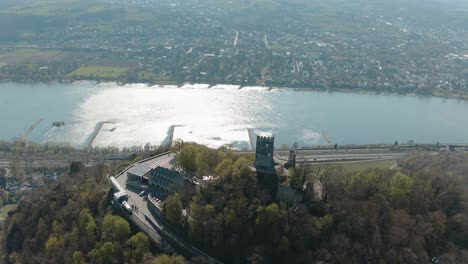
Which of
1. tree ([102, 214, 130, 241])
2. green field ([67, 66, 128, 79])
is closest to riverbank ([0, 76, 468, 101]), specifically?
green field ([67, 66, 128, 79])

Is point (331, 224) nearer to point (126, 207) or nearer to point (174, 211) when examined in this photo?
point (174, 211)

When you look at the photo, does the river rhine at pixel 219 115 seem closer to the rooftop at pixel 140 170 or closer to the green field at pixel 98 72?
the green field at pixel 98 72

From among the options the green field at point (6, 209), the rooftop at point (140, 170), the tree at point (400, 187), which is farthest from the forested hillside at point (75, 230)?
the tree at point (400, 187)

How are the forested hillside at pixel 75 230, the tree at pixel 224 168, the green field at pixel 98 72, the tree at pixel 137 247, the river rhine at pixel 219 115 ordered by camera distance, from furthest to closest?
the green field at pixel 98 72, the river rhine at pixel 219 115, the tree at pixel 224 168, the forested hillside at pixel 75 230, the tree at pixel 137 247

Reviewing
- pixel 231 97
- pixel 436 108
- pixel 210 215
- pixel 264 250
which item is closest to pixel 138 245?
pixel 210 215

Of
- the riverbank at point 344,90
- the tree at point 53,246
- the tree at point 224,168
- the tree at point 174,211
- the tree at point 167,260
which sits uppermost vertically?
the tree at point 224,168

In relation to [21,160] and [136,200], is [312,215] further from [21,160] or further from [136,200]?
[21,160]

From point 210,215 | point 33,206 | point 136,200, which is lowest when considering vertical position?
point 33,206
